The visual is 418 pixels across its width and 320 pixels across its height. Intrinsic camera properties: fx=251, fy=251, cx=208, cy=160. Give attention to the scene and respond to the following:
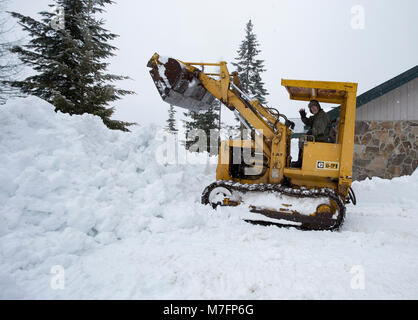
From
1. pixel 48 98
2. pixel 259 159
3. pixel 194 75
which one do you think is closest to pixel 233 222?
pixel 259 159

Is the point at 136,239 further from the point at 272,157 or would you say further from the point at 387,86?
the point at 387,86

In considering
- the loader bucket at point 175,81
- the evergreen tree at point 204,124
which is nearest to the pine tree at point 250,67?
the evergreen tree at point 204,124

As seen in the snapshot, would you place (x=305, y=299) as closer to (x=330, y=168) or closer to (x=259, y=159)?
(x=330, y=168)

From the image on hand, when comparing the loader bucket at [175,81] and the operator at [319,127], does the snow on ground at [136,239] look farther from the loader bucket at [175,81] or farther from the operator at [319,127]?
the operator at [319,127]

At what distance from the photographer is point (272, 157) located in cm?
541

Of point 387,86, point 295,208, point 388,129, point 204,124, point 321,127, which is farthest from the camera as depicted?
point 204,124

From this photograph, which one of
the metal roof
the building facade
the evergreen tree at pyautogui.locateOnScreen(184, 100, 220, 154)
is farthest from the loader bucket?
the evergreen tree at pyautogui.locateOnScreen(184, 100, 220, 154)

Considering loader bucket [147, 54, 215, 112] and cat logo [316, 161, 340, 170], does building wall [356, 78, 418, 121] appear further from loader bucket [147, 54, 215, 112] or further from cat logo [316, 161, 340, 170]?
loader bucket [147, 54, 215, 112]

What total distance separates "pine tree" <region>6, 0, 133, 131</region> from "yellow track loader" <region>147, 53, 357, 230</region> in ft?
16.6

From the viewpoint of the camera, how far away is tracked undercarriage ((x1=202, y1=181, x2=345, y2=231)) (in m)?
4.77

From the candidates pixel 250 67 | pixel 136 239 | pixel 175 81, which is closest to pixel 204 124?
pixel 250 67

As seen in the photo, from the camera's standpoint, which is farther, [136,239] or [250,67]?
[250,67]

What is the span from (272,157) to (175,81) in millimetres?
2700

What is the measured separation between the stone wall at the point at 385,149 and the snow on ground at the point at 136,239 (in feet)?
12.1
